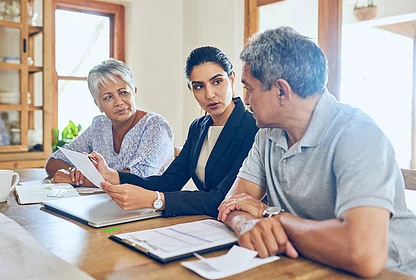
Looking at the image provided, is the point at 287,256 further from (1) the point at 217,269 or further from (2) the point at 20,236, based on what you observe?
(2) the point at 20,236

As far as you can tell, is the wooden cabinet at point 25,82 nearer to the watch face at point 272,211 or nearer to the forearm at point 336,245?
the watch face at point 272,211

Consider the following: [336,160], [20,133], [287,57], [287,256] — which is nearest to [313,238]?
[287,256]

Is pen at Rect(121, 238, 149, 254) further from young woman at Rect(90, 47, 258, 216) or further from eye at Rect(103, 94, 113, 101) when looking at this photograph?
eye at Rect(103, 94, 113, 101)

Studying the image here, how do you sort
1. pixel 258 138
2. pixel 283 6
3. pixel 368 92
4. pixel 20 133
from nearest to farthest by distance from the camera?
1. pixel 258 138
2. pixel 368 92
3. pixel 20 133
4. pixel 283 6

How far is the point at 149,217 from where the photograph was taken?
1.23 meters

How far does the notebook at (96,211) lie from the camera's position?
1181 millimetres

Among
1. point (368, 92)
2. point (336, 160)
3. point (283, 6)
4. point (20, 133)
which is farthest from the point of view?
point (283, 6)

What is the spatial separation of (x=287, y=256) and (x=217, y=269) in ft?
0.62

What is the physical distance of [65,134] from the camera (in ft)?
11.3

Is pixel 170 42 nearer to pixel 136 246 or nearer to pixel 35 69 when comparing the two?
pixel 35 69

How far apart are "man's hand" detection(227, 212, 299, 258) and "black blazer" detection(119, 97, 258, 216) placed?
33 centimetres

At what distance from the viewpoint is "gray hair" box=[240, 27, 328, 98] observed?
113 cm

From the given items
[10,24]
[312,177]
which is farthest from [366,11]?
[10,24]

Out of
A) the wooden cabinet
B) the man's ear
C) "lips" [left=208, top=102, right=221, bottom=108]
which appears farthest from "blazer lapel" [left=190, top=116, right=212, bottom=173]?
the wooden cabinet
